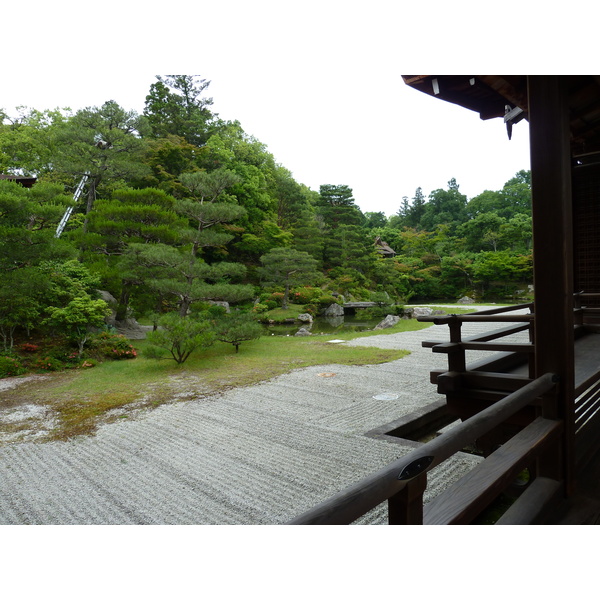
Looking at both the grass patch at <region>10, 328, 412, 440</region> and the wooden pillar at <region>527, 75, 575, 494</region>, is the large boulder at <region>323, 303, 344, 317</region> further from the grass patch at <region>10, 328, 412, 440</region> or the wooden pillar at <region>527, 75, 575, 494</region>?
the wooden pillar at <region>527, 75, 575, 494</region>

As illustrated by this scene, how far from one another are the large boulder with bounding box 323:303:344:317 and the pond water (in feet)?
0.98

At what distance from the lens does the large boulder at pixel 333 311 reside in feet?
43.3

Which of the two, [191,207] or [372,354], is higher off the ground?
[191,207]

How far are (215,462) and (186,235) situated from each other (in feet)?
15.4

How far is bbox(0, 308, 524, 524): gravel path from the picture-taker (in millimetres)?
2102

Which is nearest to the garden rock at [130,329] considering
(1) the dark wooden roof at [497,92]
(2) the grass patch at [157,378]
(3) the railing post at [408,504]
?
(2) the grass patch at [157,378]

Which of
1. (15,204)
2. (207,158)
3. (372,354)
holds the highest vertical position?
(207,158)

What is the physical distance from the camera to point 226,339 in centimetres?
662

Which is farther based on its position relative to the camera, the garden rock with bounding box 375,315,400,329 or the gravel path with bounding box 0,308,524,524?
the garden rock with bounding box 375,315,400,329

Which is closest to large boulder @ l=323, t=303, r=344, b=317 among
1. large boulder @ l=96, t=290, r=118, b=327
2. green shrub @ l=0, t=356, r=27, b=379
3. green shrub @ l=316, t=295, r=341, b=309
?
green shrub @ l=316, t=295, r=341, b=309
